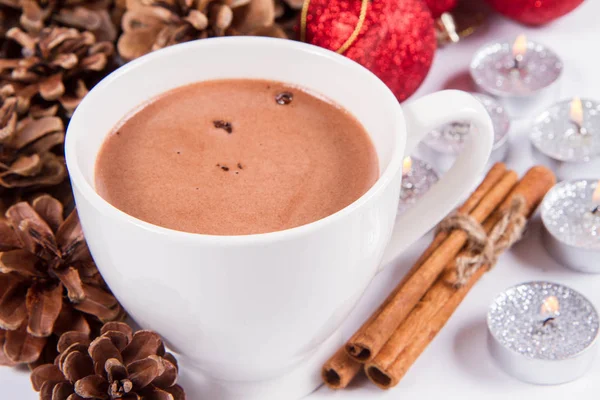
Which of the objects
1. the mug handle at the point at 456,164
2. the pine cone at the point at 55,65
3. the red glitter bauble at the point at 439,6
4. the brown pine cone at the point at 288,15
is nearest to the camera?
the mug handle at the point at 456,164

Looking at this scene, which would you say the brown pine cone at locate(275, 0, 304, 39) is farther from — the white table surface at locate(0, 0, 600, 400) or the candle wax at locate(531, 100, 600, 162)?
the candle wax at locate(531, 100, 600, 162)

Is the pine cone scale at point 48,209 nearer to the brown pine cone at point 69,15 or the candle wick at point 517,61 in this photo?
the brown pine cone at point 69,15

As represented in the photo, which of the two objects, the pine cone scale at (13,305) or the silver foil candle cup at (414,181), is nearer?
the pine cone scale at (13,305)

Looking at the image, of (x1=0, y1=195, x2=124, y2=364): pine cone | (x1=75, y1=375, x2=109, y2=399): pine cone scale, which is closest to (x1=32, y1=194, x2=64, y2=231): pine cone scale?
(x1=0, y1=195, x2=124, y2=364): pine cone

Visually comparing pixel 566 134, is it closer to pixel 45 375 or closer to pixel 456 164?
pixel 456 164

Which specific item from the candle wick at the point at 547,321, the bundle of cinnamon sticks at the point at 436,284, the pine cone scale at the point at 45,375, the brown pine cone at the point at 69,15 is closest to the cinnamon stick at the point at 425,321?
the bundle of cinnamon sticks at the point at 436,284

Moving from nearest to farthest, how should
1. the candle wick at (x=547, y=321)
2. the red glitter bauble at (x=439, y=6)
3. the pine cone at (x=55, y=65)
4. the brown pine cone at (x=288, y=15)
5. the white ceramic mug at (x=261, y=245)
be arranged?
the white ceramic mug at (x=261, y=245), the candle wick at (x=547, y=321), the pine cone at (x=55, y=65), the brown pine cone at (x=288, y=15), the red glitter bauble at (x=439, y=6)
